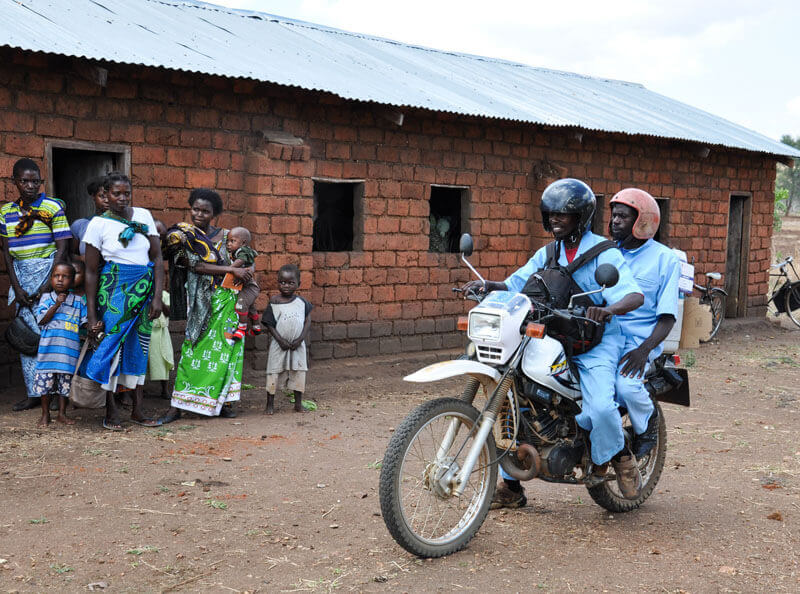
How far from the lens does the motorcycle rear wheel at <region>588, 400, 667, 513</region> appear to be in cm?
430

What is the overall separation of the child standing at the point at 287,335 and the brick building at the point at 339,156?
1.04m

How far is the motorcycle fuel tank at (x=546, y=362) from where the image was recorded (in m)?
3.72

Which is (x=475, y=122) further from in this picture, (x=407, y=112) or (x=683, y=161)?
(x=683, y=161)

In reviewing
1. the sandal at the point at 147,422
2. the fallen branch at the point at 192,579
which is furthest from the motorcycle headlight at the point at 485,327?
the sandal at the point at 147,422

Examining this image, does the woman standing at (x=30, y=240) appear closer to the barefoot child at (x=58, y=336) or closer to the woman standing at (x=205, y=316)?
the barefoot child at (x=58, y=336)

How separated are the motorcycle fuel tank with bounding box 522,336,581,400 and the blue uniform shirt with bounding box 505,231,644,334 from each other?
13.4 inches

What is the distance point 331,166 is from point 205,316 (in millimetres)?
2569

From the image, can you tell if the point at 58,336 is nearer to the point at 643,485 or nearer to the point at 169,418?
the point at 169,418

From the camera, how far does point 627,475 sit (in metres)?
4.22

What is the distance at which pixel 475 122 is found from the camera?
955 cm

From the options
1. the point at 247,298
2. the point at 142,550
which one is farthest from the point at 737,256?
the point at 142,550

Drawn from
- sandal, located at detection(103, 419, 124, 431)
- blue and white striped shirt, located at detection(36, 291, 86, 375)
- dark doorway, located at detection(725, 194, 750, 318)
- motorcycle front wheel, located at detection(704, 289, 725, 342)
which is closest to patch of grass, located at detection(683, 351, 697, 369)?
motorcycle front wheel, located at detection(704, 289, 725, 342)

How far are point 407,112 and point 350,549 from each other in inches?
228

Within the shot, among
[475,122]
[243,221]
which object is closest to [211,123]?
[243,221]
